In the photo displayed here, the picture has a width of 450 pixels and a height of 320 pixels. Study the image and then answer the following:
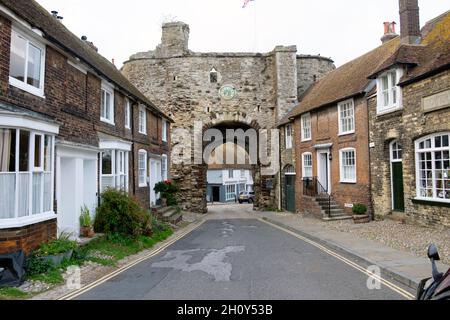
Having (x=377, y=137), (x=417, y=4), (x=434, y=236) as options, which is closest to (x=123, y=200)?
(x=434, y=236)

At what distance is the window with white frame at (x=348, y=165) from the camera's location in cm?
1897

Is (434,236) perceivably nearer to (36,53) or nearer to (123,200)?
(123,200)

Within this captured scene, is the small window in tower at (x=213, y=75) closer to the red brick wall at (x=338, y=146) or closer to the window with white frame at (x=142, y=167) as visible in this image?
the red brick wall at (x=338, y=146)

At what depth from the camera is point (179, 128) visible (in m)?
29.2

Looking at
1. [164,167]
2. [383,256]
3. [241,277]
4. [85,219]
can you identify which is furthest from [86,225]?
[164,167]

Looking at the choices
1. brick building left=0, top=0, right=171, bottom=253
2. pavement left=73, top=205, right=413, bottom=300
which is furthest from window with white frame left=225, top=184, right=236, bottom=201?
pavement left=73, top=205, right=413, bottom=300

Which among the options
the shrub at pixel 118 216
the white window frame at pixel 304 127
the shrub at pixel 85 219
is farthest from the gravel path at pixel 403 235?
the shrub at pixel 85 219

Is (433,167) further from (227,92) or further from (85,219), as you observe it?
(227,92)

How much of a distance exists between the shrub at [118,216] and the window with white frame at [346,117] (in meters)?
11.7

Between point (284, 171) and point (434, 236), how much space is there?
16743mm

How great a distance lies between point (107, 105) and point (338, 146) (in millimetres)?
11955

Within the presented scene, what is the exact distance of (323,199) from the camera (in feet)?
67.6

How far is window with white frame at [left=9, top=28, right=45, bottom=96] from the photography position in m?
8.55
